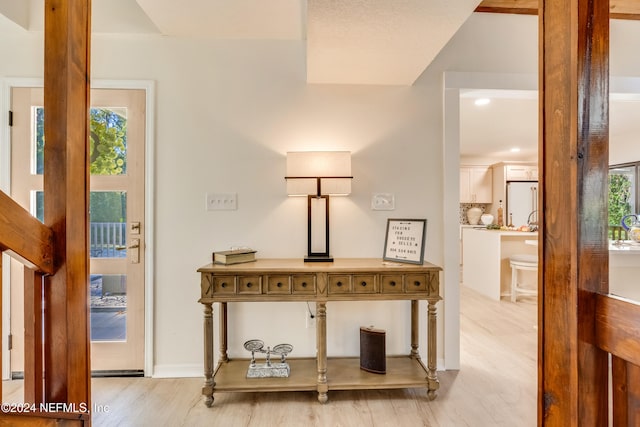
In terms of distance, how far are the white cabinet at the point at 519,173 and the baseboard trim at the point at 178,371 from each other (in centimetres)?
648

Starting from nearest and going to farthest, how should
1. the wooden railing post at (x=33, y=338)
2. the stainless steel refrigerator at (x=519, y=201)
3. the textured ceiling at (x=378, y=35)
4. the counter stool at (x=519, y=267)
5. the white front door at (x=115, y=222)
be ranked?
the wooden railing post at (x=33, y=338)
the textured ceiling at (x=378, y=35)
the white front door at (x=115, y=222)
the counter stool at (x=519, y=267)
the stainless steel refrigerator at (x=519, y=201)

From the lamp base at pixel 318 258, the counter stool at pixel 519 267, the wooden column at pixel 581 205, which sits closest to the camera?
the wooden column at pixel 581 205

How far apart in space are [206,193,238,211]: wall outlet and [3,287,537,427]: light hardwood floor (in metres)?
1.27

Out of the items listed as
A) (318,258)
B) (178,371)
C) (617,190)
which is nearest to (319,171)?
(318,258)

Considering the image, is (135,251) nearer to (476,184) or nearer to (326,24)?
(326,24)

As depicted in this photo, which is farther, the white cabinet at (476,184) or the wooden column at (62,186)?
the white cabinet at (476,184)

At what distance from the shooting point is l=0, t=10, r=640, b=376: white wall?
2252 mm

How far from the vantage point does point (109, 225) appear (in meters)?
2.25

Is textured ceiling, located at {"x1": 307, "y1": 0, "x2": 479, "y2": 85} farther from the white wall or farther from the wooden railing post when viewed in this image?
the wooden railing post

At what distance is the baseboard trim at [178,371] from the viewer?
7.29ft

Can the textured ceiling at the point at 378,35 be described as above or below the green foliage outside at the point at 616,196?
above

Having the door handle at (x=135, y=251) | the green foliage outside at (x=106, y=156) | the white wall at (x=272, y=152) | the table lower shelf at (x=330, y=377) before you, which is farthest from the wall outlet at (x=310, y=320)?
the green foliage outside at (x=106, y=156)

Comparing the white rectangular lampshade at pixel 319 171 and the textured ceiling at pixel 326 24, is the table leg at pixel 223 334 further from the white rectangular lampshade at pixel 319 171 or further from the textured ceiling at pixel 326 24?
the textured ceiling at pixel 326 24

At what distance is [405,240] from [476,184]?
17.3 feet
